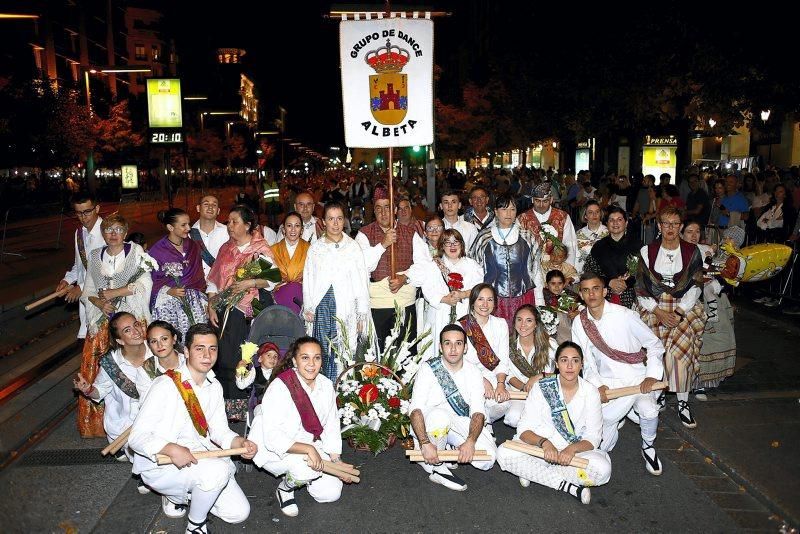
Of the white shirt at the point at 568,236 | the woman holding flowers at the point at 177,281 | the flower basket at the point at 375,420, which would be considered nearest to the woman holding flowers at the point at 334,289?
the flower basket at the point at 375,420

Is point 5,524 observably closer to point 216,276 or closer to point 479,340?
point 216,276

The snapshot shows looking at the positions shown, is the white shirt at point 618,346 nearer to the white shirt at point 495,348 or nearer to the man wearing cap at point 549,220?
the white shirt at point 495,348

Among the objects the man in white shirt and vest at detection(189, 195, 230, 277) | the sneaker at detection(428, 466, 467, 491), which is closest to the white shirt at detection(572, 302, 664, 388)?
the sneaker at detection(428, 466, 467, 491)

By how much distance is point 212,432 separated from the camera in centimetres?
441

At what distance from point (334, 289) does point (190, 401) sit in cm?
209

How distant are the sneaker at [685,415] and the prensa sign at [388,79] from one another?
11.6 feet

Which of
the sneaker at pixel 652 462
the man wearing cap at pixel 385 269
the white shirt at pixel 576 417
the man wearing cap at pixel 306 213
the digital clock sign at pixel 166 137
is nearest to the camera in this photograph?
the white shirt at pixel 576 417

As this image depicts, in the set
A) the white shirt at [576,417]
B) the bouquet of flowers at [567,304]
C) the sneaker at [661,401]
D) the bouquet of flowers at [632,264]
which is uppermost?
the bouquet of flowers at [632,264]

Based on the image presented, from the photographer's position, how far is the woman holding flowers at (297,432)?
444 cm

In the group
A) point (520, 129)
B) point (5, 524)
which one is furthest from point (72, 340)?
point (520, 129)

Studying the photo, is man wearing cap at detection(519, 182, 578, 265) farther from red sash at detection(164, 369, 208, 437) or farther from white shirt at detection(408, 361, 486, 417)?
red sash at detection(164, 369, 208, 437)

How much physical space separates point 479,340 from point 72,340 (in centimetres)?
630

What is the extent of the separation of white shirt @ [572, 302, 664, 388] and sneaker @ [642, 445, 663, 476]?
54cm

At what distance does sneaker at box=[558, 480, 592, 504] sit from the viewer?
179 inches
